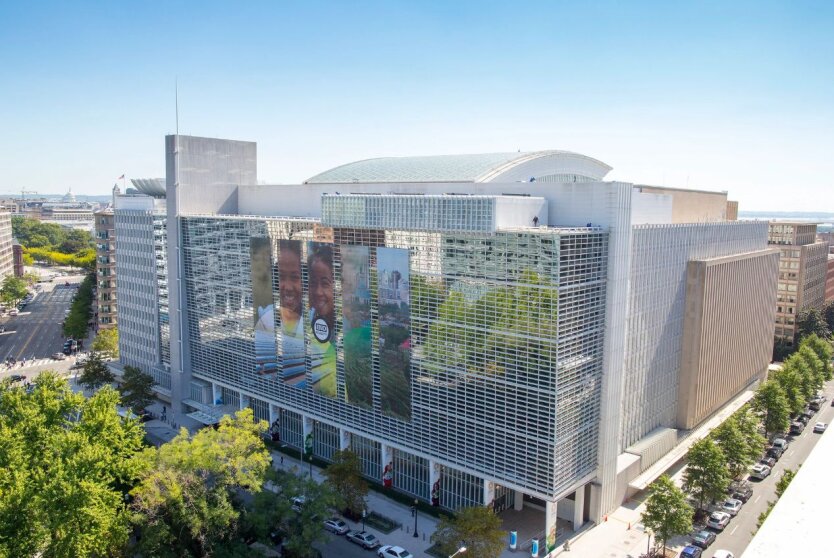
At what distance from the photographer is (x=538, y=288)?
53844 millimetres

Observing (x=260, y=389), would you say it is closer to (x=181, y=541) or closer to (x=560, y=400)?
(x=181, y=541)

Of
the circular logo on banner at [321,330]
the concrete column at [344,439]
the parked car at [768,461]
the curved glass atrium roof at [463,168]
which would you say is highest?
the curved glass atrium roof at [463,168]

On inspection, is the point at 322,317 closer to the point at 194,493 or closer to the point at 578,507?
the point at 194,493

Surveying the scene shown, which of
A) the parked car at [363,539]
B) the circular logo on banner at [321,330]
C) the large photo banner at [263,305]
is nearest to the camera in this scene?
the parked car at [363,539]

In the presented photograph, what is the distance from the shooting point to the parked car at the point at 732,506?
62.0m

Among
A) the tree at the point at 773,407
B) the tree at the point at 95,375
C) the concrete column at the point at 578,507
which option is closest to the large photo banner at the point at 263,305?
the tree at the point at 95,375

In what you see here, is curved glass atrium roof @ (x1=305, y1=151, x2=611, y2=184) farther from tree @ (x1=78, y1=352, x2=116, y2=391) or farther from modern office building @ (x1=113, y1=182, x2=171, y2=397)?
tree @ (x1=78, y1=352, x2=116, y2=391)

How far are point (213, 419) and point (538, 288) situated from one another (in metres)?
49.9

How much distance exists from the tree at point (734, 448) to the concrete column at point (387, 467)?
3426 cm

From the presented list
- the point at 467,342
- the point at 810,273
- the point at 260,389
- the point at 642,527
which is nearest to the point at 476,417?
the point at 467,342

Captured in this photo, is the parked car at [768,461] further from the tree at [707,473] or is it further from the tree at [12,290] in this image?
the tree at [12,290]

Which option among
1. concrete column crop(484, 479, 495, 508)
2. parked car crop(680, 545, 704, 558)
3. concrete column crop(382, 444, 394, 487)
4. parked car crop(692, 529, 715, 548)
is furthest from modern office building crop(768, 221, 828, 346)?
concrete column crop(382, 444, 394, 487)

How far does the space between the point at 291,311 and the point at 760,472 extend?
184 ft

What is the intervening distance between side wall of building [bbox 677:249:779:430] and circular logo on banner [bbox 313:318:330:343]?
4251 centimetres
